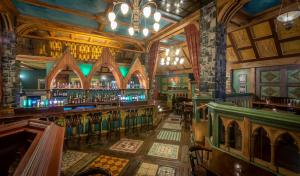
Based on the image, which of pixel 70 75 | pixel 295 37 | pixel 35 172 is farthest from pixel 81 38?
pixel 295 37

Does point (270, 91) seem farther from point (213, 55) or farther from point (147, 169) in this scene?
point (147, 169)

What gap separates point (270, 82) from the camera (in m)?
7.72

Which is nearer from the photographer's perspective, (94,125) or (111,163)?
(111,163)

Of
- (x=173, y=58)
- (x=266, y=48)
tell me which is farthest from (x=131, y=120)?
(x=266, y=48)

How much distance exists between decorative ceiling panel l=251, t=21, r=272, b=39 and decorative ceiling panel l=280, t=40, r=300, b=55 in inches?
34.0

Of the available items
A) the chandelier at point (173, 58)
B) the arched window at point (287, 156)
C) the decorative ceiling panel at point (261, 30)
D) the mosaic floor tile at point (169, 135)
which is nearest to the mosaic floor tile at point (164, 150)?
the mosaic floor tile at point (169, 135)

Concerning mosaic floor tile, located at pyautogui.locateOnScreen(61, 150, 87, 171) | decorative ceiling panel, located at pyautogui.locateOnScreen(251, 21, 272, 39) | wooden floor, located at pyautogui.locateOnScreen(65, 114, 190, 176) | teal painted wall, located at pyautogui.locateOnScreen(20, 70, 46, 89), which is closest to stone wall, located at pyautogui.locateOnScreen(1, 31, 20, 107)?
wooden floor, located at pyautogui.locateOnScreen(65, 114, 190, 176)

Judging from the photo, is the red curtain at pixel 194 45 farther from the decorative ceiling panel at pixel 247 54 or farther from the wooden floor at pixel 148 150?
the decorative ceiling panel at pixel 247 54

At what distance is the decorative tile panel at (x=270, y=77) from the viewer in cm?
752

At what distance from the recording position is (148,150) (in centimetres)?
465

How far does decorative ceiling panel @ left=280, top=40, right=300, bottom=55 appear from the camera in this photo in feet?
20.9

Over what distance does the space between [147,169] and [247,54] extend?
26.9 feet

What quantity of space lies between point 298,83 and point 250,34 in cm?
314

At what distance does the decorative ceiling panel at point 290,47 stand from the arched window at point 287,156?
6.13m
